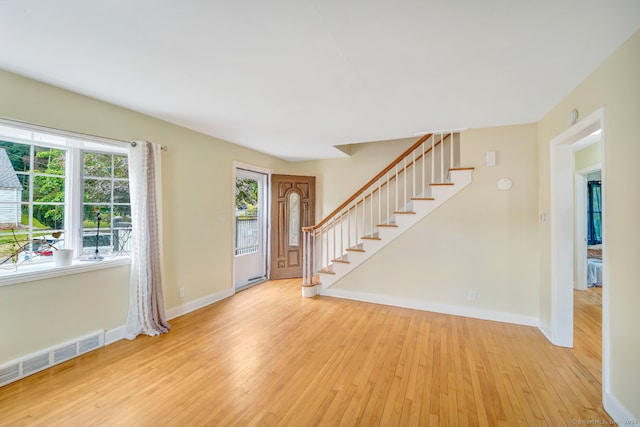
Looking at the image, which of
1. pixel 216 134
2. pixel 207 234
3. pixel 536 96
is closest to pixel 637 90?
pixel 536 96

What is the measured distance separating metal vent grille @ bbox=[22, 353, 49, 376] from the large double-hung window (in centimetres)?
80

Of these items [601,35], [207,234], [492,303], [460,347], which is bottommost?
[460,347]

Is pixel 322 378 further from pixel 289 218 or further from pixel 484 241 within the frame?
pixel 289 218

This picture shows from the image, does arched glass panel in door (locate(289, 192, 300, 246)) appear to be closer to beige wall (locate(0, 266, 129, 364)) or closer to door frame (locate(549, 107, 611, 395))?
beige wall (locate(0, 266, 129, 364))

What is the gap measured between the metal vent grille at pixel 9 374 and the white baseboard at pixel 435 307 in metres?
3.31

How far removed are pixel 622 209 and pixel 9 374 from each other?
4506 millimetres

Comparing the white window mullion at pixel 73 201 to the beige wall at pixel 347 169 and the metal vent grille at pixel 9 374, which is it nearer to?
the metal vent grille at pixel 9 374

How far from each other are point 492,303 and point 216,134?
4284 mm

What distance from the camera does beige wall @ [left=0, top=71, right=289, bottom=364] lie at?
212cm

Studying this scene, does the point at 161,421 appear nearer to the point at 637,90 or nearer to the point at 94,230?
the point at 94,230

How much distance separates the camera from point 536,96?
2.42m

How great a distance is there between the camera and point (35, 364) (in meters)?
2.16

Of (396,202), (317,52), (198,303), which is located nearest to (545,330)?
(396,202)

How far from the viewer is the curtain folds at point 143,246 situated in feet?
9.16
